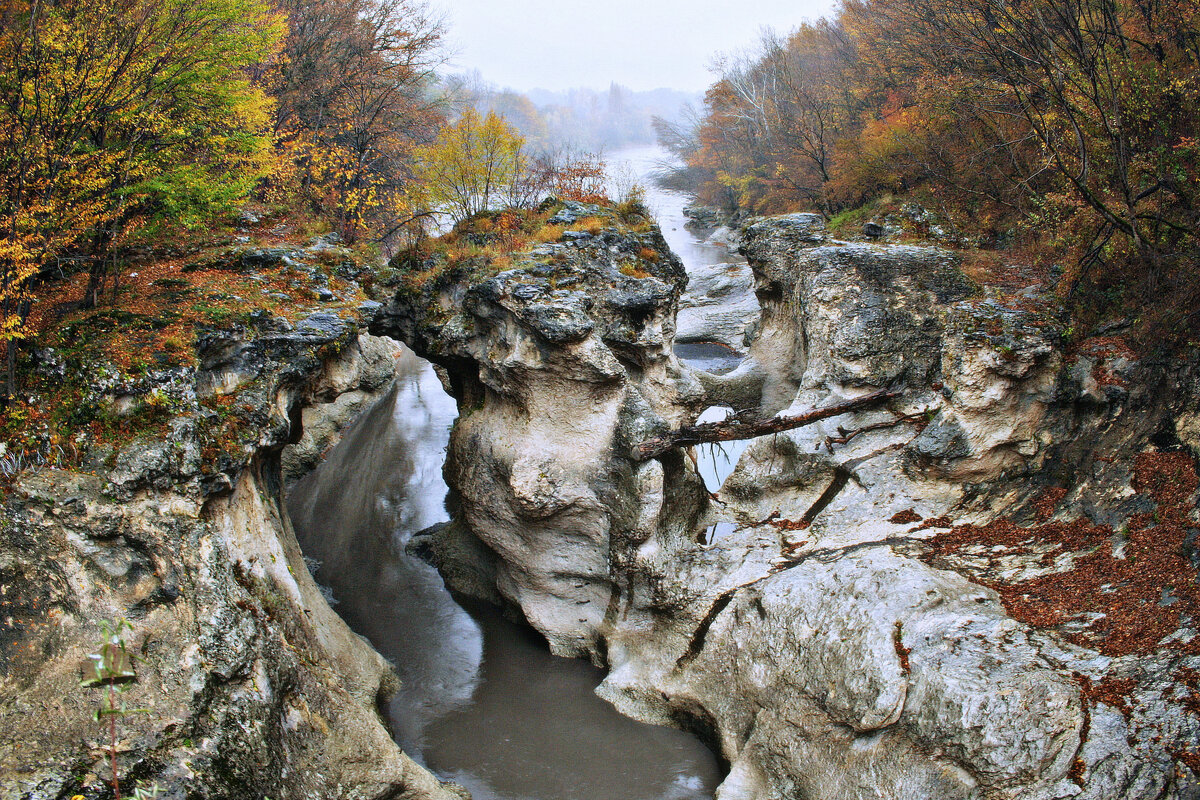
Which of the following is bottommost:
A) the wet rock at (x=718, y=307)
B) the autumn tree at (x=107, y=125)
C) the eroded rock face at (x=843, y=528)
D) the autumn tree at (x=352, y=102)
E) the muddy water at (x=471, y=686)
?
the muddy water at (x=471, y=686)

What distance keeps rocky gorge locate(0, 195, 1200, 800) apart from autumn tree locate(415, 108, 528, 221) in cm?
404

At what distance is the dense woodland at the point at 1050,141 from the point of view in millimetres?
9977

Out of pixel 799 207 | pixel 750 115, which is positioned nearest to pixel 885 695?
pixel 799 207

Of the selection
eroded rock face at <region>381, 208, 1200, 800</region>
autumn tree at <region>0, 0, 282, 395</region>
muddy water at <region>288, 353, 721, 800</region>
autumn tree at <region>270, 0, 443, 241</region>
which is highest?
autumn tree at <region>270, 0, 443, 241</region>

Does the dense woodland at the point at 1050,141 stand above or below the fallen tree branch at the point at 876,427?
above

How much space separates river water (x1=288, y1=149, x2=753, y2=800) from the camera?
10.4m

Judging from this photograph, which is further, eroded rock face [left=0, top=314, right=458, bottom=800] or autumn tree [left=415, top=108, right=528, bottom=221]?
autumn tree [left=415, top=108, right=528, bottom=221]

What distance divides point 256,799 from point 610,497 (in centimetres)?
667

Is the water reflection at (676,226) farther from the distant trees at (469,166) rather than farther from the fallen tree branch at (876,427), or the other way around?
the fallen tree branch at (876,427)

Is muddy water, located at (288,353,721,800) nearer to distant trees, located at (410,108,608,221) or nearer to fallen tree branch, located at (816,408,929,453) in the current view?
fallen tree branch, located at (816,408,929,453)

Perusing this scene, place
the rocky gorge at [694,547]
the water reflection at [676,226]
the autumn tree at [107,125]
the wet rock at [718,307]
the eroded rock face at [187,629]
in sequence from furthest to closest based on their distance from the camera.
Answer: the water reflection at [676,226] < the wet rock at [718,307] < the autumn tree at [107,125] < the rocky gorge at [694,547] < the eroded rock face at [187,629]

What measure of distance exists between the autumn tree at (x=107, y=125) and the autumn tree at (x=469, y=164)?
210 inches

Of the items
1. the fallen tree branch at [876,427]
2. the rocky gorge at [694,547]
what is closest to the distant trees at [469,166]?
the rocky gorge at [694,547]

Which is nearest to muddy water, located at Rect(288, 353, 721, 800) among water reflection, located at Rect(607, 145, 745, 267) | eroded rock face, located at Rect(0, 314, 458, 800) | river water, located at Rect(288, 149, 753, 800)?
river water, located at Rect(288, 149, 753, 800)
